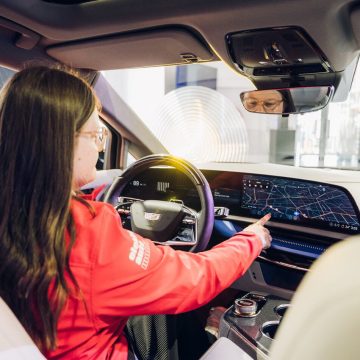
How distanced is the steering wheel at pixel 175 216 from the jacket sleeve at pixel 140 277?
501 mm

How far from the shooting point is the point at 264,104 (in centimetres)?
230

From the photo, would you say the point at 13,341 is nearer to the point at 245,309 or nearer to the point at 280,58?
the point at 245,309

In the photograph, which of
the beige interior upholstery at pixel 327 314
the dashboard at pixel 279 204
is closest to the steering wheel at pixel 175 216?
the dashboard at pixel 279 204

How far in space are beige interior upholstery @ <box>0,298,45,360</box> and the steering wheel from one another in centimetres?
93

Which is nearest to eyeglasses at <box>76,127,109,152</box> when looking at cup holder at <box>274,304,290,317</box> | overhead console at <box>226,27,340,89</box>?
overhead console at <box>226,27,340,89</box>

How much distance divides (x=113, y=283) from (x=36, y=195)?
284 millimetres

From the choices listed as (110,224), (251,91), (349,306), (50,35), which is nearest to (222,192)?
(251,91)

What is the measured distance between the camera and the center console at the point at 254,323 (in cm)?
166

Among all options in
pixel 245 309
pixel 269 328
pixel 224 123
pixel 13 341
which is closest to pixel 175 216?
pixel 245 309

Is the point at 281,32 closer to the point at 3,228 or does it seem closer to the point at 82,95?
the point at 82,95

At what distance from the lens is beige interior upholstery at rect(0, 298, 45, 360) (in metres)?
0.87

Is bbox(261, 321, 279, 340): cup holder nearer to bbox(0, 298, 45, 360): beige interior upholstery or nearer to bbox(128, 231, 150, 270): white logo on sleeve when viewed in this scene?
bbox(128, 231, 150, 270): white logo on sleeve

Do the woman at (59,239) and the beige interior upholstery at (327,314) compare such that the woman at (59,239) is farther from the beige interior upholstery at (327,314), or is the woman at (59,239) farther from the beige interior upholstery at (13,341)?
the beige interior upholstery at (327,314)

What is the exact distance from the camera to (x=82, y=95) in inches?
44.1
